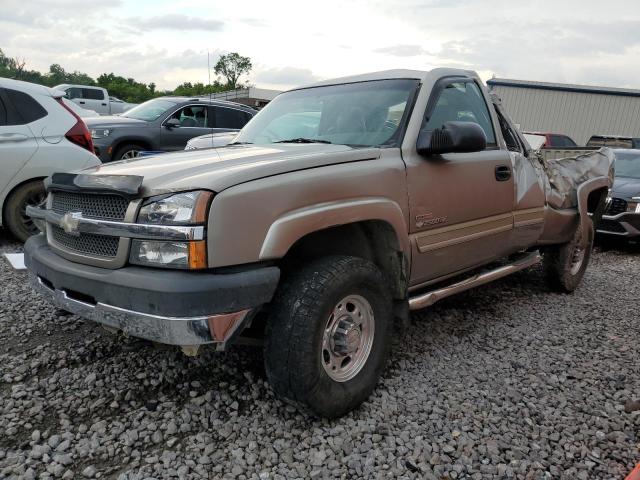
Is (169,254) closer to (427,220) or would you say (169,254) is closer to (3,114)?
(427,220)

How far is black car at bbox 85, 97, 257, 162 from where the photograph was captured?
357 inches

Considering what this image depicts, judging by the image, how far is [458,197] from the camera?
337cm

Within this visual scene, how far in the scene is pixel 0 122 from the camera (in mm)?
5332

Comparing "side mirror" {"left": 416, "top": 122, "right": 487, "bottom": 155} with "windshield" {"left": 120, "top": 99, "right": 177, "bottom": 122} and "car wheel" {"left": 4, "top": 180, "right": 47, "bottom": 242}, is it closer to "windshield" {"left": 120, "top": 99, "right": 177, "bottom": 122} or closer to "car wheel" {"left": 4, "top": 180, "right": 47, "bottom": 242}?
"car wheel" {"left": 4, "top": 180, "right": 47, "bottom": 242}

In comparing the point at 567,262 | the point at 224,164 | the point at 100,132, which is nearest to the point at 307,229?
the point at 224,164

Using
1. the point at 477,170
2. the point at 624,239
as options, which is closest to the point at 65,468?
the point at 477,170

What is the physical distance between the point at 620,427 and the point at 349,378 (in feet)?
4.77

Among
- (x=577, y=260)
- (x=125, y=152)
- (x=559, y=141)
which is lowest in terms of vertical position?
(x=577, y=260)

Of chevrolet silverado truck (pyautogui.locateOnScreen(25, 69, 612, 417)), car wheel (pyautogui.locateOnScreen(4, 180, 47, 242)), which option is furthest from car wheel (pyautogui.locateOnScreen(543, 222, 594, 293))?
car wheel (pyautogui.locateOnScreen(4, 180, 47, 242))

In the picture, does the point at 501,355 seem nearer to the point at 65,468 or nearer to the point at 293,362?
the point at 293,362

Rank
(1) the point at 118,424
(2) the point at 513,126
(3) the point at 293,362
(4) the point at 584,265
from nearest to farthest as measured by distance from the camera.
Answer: (3) the point at 293,362 → (1) the point at 118,424 → (2) the point at 513,126 → (4) the point at 584,265

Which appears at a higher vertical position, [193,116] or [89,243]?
[193,116]

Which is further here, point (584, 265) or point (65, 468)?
point (584, 265)

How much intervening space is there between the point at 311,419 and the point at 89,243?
1411 millimetres
